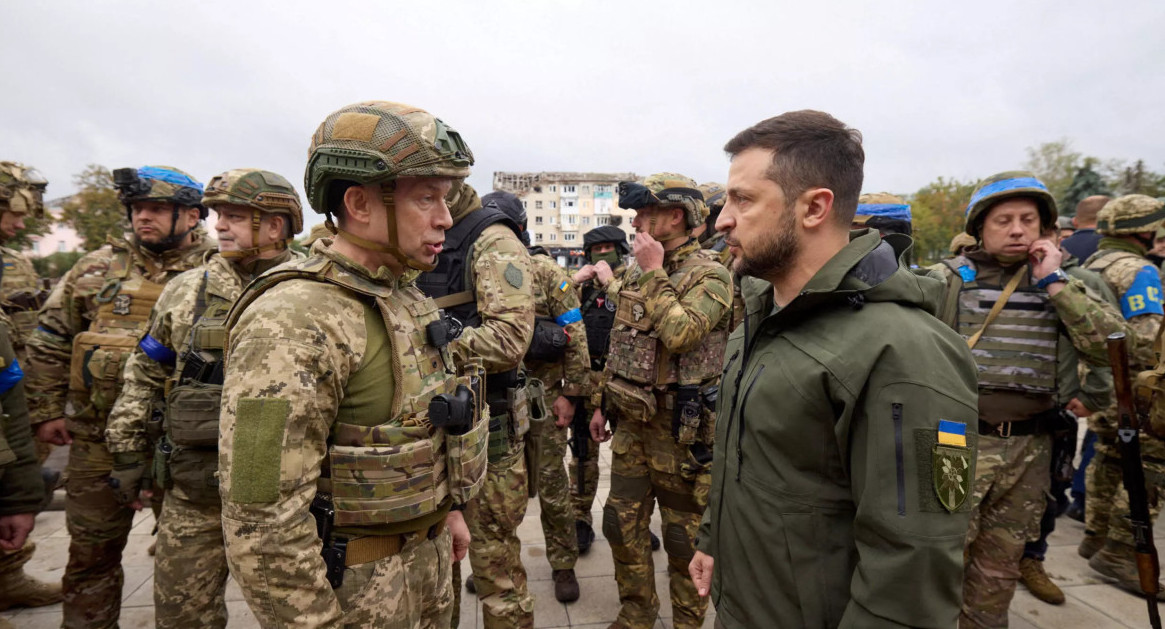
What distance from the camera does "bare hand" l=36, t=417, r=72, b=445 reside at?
3891 mm

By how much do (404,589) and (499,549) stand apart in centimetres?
147

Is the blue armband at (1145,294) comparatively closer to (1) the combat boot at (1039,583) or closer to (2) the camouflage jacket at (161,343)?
(1) the combat boot at (1039,583)

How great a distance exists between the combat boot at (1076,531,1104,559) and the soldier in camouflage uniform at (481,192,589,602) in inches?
177

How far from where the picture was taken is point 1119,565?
4238mm

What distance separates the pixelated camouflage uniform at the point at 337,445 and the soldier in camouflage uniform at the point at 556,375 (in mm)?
2151

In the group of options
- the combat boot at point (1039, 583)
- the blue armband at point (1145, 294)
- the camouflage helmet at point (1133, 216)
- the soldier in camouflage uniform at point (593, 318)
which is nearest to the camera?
the combat boot at point (1039, 583)

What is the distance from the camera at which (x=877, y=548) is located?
1.45m

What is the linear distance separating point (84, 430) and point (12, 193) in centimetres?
173

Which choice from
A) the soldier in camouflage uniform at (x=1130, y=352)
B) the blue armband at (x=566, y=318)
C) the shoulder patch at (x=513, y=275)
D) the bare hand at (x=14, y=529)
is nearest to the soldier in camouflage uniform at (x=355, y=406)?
the shoulder patch at (x=513, y=275)

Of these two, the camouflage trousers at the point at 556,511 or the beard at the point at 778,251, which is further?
the camouflage trousers at the point at 556,511

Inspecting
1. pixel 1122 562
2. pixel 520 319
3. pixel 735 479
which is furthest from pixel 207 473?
pixel 1122 562

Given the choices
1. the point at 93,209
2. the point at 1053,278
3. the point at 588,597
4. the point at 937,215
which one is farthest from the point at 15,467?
the point at 937,215

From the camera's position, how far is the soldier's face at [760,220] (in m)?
1.78

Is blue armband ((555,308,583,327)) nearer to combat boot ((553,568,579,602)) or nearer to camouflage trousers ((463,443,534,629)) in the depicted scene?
camouflage trousers ((463,443,534,629))
